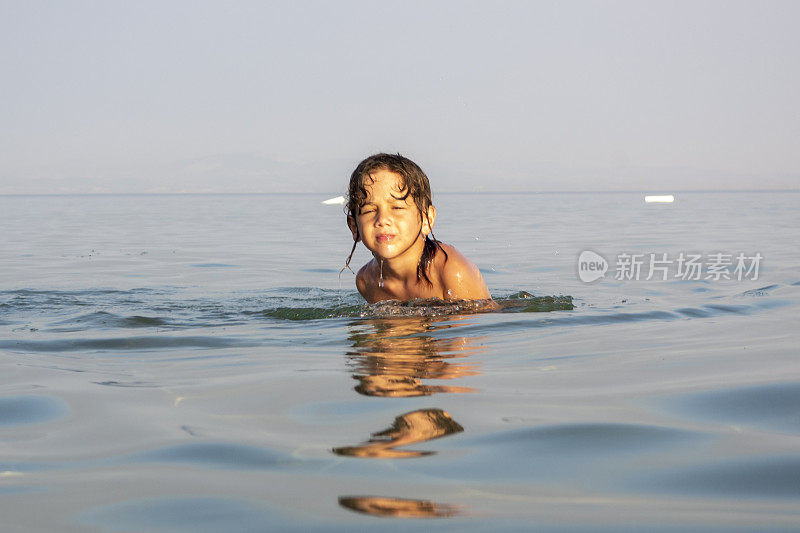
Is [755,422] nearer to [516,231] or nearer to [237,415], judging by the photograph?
[237,415]

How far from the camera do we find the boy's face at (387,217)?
17.7 ft

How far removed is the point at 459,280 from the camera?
222 inches

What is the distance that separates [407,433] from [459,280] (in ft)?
10.9

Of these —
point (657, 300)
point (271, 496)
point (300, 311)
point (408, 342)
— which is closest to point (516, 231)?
point (657, 300)

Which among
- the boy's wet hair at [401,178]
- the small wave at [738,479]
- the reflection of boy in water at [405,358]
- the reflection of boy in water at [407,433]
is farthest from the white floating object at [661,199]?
the small wave at [738,479]

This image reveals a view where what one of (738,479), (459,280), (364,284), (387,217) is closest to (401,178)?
(387,217)

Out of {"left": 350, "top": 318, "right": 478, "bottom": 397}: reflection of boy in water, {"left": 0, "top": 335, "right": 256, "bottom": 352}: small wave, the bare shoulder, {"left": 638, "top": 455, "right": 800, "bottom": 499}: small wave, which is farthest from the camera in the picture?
the bare shoulder

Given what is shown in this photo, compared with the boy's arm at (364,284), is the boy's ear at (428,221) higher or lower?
higher

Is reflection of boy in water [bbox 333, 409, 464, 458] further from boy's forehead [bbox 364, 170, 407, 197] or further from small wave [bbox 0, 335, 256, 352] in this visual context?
boy's forehead [bbox 364, 170, 407, 197]

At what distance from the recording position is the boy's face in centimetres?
540

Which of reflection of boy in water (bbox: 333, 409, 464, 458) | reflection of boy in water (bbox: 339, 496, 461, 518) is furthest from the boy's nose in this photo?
reflection of boy in water (bbox: 339, 496, 461, 518)

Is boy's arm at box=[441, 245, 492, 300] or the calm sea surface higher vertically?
boy's arm at box=[441, 245, 492, 300]

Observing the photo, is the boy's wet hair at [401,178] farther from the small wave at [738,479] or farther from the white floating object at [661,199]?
the white floating object at [661,199]

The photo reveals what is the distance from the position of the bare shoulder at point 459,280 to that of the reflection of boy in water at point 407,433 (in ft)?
9.95
